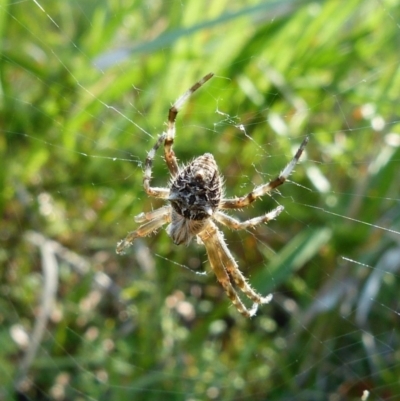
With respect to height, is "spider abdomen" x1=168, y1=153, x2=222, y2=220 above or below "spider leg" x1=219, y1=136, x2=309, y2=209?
above

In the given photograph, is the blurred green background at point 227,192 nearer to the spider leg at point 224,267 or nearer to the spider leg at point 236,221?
the spider leg at point 224,267

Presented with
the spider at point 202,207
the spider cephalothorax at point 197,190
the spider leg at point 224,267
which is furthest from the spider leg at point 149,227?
the spider cephalothorax at point 197,190

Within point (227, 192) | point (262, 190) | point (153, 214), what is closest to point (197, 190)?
point (262, 190)

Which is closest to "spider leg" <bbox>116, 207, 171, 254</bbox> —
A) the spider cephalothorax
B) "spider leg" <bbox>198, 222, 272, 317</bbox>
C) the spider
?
the spider

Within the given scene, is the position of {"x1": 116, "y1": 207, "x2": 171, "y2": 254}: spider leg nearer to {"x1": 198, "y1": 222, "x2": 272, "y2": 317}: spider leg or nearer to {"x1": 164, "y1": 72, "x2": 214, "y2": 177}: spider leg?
{"x1": 198, "y1": 222, "x2": 272, "y2": 317}: spider leg

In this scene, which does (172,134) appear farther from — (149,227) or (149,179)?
(149,227)

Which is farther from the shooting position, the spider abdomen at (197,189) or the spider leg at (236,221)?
the spider leg at (236,221)

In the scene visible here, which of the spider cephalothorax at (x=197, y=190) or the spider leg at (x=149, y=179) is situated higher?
the spider leg at (x=149, y=179)
